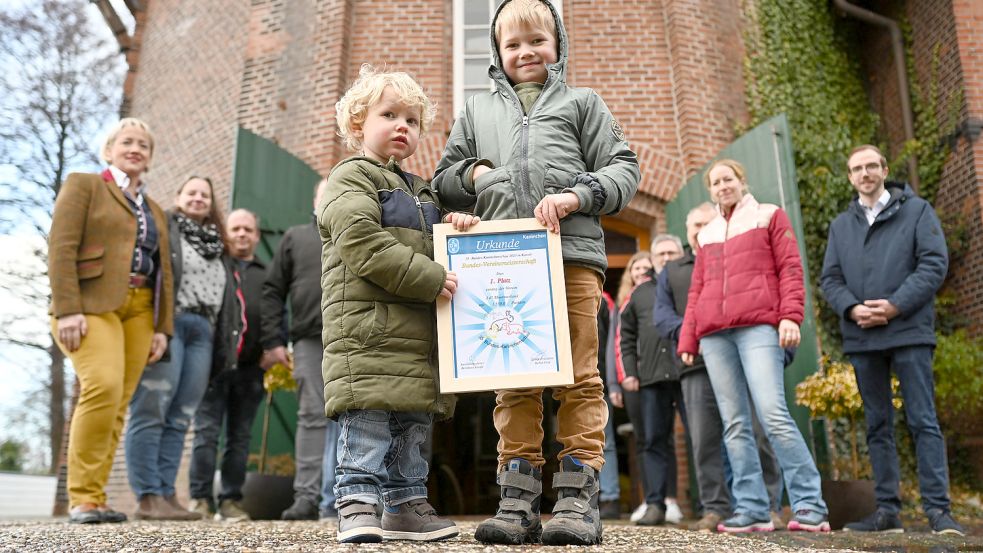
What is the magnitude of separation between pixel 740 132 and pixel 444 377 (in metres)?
6.11

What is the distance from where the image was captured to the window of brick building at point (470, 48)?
8086mm

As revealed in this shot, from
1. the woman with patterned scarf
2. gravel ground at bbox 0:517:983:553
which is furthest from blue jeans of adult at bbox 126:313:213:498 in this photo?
gravel ground at bbox 0:517:983:553

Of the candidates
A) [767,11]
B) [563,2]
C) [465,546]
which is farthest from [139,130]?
[767,11]

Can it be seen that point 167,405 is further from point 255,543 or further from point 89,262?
point 255,543

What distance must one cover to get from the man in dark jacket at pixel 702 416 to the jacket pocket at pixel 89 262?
10.7 ft

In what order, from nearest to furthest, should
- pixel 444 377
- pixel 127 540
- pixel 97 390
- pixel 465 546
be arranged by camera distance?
pixel 465 546, pixel 444 377, pixel 127 540, pixel 97 390

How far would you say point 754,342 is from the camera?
4086 millimetres

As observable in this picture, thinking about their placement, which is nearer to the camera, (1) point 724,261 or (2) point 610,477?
(1) point 724,261

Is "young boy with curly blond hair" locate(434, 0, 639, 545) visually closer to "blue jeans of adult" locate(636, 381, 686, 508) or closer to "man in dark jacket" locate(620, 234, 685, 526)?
"man in dark jacket" locate(620, 234, 685, 526)

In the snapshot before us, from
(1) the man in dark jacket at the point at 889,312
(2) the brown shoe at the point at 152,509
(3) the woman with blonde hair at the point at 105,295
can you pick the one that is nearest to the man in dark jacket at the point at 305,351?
(2) the brown shoe at the point at 152,509

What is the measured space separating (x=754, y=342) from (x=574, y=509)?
1916 mm

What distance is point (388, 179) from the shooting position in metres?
2.82

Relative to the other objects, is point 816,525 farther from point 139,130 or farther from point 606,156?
point 139,130

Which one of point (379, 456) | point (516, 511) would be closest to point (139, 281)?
point (379, 456)
